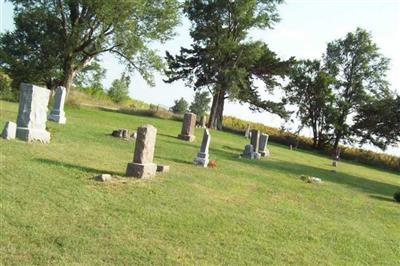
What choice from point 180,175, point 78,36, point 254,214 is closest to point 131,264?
point 254,214

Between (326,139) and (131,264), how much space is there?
43969 millimetres

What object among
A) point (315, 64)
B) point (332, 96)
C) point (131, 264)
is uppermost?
point (315, 64)

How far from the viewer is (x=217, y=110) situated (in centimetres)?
4428

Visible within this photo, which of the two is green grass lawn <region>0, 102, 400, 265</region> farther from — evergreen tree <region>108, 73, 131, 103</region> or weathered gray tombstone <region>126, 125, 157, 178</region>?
evergreen tree <region>108, 73, 131, 103</region>

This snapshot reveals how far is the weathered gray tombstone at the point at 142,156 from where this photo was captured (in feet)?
36.8

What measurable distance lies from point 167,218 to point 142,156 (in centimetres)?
282

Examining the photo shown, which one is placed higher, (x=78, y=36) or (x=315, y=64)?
(x=315, y=64)

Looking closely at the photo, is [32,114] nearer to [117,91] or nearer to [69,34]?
[69,34]

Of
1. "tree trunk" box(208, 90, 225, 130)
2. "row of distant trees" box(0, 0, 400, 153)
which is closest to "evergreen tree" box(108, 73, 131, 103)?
"row of distant trees" box(0, 0, 400, 153)

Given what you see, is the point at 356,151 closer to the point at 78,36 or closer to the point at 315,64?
the point at 315,64

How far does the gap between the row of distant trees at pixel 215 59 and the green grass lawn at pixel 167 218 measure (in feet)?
66.1

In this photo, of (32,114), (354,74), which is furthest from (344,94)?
(32,114)

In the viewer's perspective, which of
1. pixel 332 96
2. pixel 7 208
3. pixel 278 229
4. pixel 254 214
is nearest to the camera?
pixel 7 208

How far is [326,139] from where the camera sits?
4841 cm
